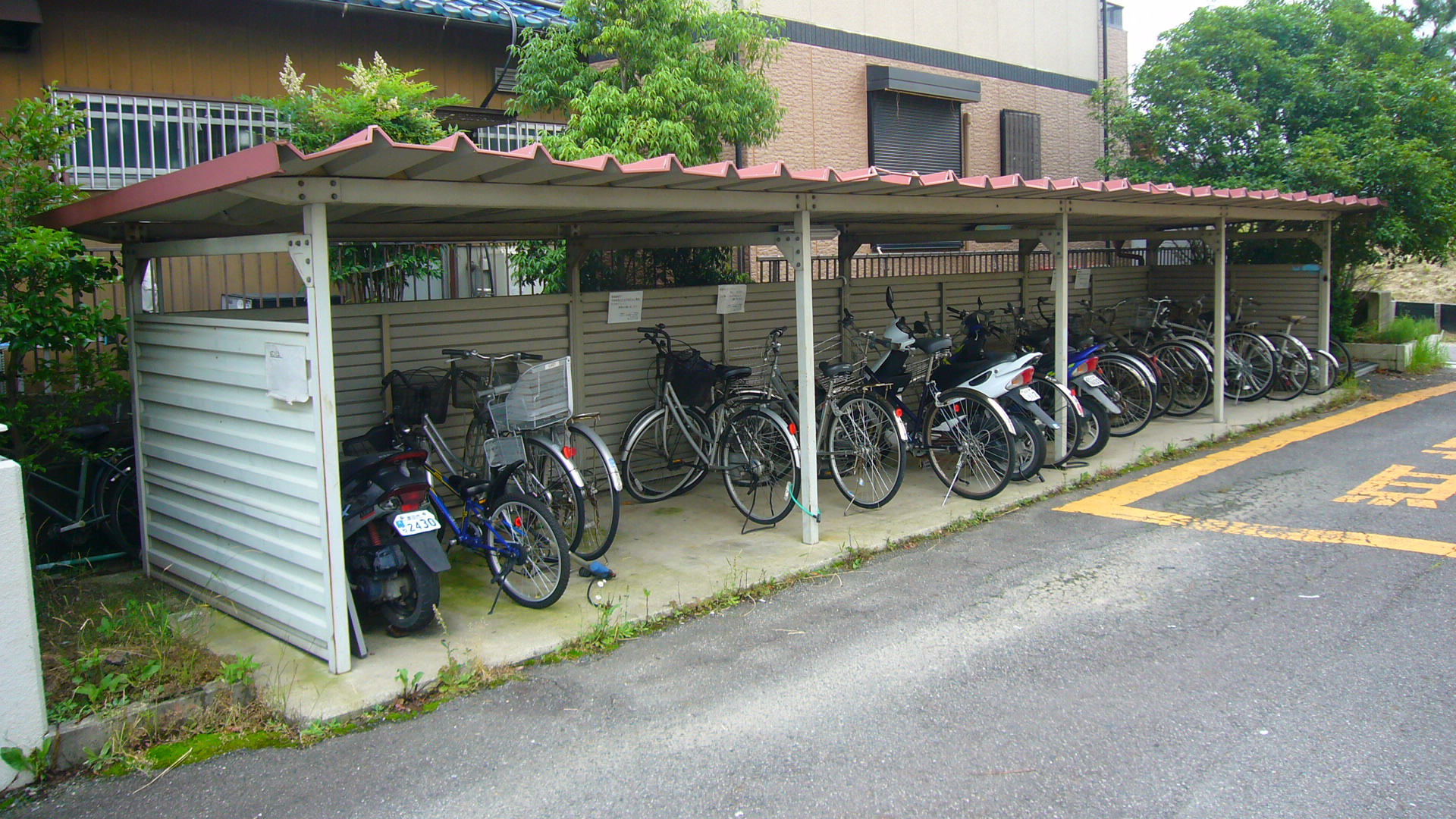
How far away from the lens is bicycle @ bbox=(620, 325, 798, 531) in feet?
22.0

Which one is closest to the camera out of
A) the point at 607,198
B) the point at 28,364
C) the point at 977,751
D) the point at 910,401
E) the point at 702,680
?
the point at 977,751

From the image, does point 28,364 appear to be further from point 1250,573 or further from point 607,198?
point 1250,573

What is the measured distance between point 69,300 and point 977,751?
6318 millimetres

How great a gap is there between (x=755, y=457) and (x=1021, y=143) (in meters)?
9.64

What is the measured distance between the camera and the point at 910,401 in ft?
33.1

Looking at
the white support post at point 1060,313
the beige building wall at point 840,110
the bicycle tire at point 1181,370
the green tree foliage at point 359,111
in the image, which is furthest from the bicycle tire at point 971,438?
the green tree foliage at point 359,111

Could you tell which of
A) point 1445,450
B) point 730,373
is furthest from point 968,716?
point 1445,450

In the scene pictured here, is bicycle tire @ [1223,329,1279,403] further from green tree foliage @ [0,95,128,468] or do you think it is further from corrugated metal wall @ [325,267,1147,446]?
green tree foliage @ [0,95,128,468]

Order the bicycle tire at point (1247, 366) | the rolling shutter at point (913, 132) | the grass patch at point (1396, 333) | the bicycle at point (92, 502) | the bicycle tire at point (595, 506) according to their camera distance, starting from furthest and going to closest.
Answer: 1. the grass patch at point (1396, 333)
2. the rolling shutter at point (913, 132)
3. the bicycle tire at point (1247, 366)
4. the bicycle at point (92, 502)
5. the bicycle tire at point (595, 506)

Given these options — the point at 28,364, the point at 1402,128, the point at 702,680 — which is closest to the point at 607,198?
the point at 702,680

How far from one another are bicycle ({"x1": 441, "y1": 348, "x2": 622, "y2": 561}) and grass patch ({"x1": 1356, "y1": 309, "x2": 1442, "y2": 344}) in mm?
12274

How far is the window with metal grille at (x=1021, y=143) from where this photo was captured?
1433 cm

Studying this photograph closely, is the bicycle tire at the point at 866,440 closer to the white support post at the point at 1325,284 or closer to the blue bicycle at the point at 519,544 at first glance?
the blue bicycle at the point at 519,544

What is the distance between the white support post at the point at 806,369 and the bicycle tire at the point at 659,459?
1.18m
